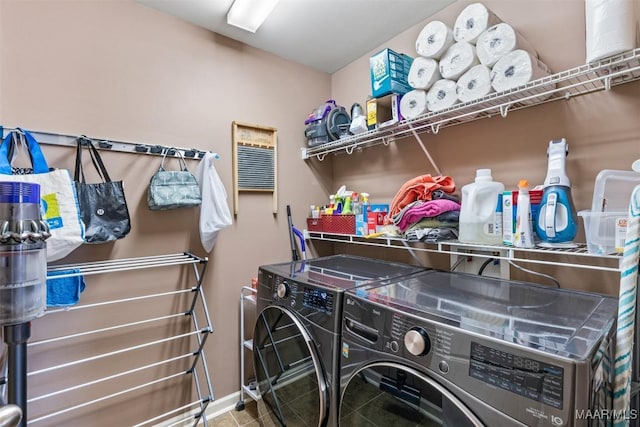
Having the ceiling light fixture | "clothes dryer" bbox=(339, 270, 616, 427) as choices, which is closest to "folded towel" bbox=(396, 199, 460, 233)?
"clothes dryer" bbox=(339, 270, 616, 427)

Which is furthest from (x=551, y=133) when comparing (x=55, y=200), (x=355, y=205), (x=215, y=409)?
(x=215, y=409)

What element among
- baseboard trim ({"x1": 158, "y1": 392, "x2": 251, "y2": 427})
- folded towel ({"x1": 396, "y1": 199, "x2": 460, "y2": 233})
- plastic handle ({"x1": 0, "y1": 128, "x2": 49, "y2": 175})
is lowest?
baseboard trim ({"x1": 158, "y1": 392, "x2": 251, "y2": 427})

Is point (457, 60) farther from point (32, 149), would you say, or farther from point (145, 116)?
point (32, 149)

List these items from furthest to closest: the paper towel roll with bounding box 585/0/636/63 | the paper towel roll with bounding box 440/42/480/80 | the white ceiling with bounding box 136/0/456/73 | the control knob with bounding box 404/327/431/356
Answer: the white ceiling with bounding box 136/0/456/73
the paper towel roll with bounding box 440/42/480/80
the paper towel roll with bounding box 585/0/636/63
the control knob with bounding box 404/327/431/356

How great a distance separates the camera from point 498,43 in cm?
136

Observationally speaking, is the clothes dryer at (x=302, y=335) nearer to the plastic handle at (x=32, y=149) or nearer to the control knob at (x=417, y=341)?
the control knob at (x=417, y=341)

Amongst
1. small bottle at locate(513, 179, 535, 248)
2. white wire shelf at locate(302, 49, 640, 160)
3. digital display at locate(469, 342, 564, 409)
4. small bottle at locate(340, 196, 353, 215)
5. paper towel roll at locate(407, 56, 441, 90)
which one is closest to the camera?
digital display at locate(469, 342, 564, 409)

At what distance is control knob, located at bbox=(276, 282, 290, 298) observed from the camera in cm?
151

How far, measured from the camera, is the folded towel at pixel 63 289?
1.43m

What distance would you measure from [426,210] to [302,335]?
0.89 metres

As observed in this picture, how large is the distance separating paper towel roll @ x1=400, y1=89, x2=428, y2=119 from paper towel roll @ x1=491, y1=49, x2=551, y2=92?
376mm

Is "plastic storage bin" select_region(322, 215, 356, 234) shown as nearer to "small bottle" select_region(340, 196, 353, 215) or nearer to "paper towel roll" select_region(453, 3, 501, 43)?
"small bottle" select_region(340, 196, 353, 215)

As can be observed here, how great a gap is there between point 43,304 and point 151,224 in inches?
42.1

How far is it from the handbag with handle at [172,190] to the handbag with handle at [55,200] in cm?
37
